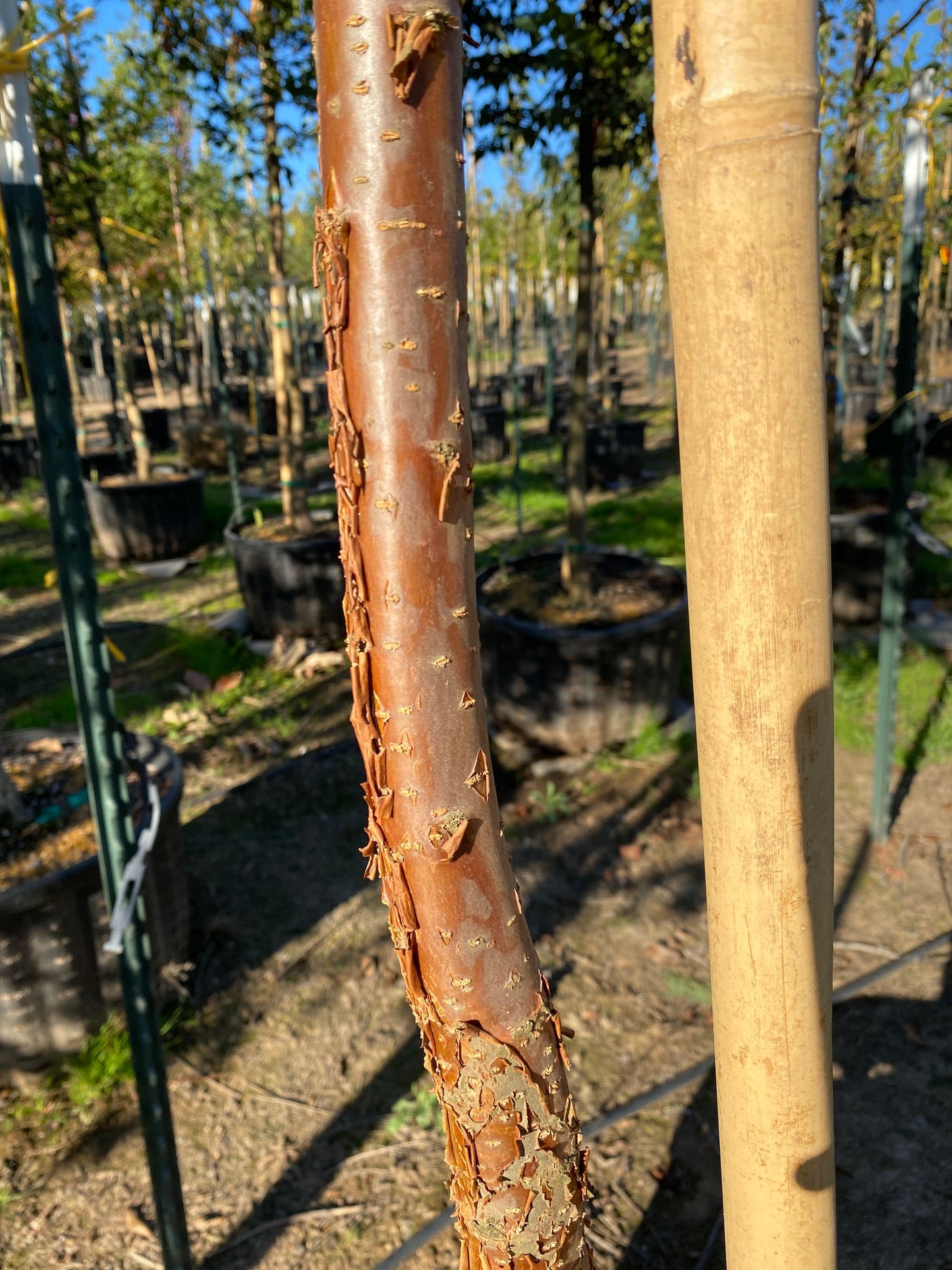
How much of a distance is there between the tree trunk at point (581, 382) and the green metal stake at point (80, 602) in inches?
114

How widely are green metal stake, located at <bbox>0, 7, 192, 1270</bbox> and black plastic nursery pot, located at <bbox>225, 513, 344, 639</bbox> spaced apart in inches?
154

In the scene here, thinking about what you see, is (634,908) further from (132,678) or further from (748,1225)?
(132,678)

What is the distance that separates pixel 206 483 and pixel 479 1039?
10.5 metres

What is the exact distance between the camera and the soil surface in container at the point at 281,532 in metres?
5.80

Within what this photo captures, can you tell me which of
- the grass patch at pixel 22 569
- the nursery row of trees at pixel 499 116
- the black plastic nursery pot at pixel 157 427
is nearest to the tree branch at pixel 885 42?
the nursery row of trees at pixel 499 116

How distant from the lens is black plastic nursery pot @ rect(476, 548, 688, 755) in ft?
13.3

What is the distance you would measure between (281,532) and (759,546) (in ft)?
18.5

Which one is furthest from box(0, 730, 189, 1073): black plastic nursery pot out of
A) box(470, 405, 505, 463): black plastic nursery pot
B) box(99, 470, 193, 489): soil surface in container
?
box(470, 405, 505, 463): black plastic nursery pot

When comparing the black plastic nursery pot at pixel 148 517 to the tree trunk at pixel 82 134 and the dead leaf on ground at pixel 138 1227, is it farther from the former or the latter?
the dead leaf on ground at pixel 138 1227

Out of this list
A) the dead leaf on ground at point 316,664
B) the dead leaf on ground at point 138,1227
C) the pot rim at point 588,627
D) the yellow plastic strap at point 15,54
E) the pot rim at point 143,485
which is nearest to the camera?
the yellow plastic strap at point 15,54

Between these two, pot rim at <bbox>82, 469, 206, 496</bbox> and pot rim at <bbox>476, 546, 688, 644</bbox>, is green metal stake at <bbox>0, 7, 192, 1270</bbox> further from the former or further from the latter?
pot rim at <bbox>82, 469, 206, 496</bbox>

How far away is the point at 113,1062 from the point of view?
262 centimetres

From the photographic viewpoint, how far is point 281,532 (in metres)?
6.01

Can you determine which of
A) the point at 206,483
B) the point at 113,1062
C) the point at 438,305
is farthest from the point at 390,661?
the point at 206,483
